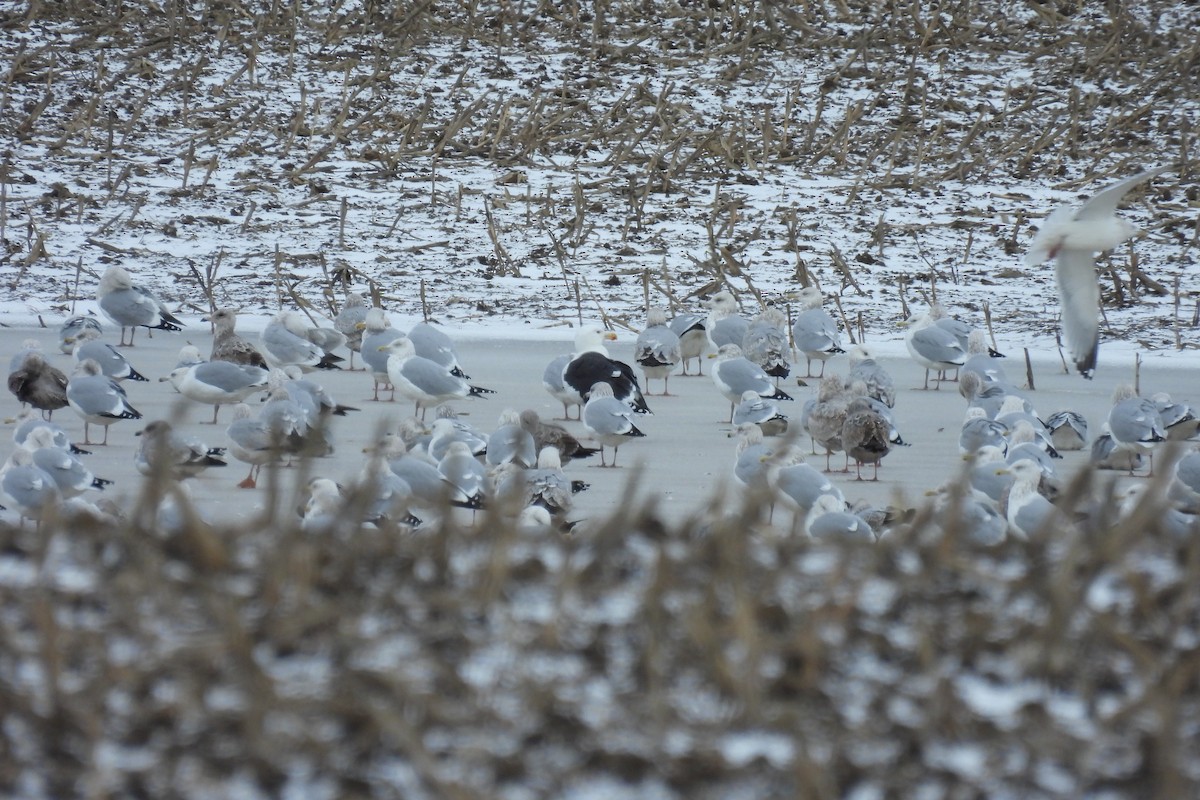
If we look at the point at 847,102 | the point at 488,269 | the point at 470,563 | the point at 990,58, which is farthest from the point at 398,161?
the point at 470,563

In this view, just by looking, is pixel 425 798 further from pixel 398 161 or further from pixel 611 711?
pixel 398 161

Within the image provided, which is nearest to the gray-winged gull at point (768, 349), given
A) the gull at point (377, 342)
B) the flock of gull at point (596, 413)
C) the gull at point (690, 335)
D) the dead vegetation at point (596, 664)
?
the flock of gull at point (596, 413)

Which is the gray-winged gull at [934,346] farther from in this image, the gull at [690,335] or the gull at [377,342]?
the gull at [377,342]

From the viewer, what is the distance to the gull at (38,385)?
8.65m

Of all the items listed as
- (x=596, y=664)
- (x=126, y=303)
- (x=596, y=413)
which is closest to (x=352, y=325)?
(x=126, y=303)

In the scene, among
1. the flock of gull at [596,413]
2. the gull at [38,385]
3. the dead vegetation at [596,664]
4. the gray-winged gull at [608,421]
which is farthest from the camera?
the gull at [38,385]

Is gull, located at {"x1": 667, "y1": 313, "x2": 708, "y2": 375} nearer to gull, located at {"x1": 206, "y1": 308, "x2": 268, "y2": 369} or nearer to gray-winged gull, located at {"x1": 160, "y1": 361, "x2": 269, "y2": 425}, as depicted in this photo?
gull, located at {"x1": 206, "y1": 308, "x2": 268, "y2": 369}

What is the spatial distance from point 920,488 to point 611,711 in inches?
221

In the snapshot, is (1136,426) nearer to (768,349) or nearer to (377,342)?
(768,349)

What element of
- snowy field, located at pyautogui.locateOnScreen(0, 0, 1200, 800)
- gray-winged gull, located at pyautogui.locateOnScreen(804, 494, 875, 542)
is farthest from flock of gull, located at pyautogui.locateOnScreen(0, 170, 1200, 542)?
snowy field, located at pyautogui.locateOnScreen(0, 0, 1200, 800)

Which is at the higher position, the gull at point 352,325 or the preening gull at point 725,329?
the preening gull at point 725,329

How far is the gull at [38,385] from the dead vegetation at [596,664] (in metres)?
6.30

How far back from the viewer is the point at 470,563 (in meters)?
2.65

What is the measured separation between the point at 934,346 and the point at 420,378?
3.42 m
